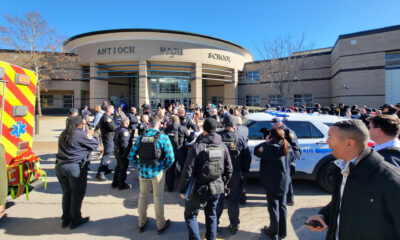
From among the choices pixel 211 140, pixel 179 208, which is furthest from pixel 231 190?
pixel 179 208

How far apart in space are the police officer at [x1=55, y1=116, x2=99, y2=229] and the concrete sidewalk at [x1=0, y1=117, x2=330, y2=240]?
1.00 feet

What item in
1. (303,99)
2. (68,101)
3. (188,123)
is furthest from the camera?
(68,101)

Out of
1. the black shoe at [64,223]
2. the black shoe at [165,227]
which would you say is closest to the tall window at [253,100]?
the black shoe at [165,227]

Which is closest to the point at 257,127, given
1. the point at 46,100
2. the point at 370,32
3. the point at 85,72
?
the point at 370,32

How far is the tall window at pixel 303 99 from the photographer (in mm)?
26812

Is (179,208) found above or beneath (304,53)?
beneath

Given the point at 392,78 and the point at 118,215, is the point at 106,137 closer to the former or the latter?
the point at 118,215

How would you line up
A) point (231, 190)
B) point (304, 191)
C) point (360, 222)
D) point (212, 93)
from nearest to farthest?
point (360, 222), point (231, 190), point (304, 191), point (212, 93)

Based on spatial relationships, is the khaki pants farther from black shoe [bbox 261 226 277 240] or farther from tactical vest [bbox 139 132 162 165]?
black shoe [bbox 261 226 277 240]

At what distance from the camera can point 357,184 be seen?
1422 mm

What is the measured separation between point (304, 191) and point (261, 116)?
2.02 metres

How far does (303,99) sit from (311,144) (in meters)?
25.8

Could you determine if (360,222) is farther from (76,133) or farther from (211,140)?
(76,133)

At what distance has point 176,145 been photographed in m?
4.90
